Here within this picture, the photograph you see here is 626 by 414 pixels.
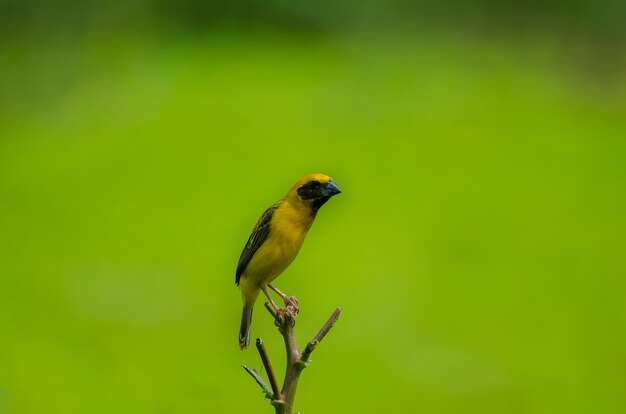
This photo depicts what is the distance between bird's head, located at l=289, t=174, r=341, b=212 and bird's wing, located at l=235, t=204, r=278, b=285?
0.46 ft

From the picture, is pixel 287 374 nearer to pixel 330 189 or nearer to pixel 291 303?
pixel 330 189

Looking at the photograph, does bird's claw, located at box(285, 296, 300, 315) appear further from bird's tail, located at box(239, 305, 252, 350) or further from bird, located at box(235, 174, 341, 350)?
bird's tail, located at box(239, 305, 252, 350)

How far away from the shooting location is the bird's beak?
189 cm

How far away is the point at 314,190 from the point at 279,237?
0.58ft

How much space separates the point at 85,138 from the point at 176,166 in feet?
2.79

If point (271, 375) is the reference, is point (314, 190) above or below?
above

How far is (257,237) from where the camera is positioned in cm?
217

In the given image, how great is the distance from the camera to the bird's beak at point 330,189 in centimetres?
189

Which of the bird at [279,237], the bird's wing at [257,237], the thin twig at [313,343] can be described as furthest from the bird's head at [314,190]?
the thin twig at [313,343]

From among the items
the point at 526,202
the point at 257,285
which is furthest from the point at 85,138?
the point at 257,285

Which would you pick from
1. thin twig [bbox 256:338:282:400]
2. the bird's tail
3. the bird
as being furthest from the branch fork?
the bird's tail

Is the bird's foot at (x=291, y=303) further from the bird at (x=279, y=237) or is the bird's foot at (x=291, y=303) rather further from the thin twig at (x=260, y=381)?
the thin twig at (x=260, y=381)

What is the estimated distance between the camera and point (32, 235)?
18.7 ft

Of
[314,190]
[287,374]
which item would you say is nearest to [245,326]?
[314,190]
